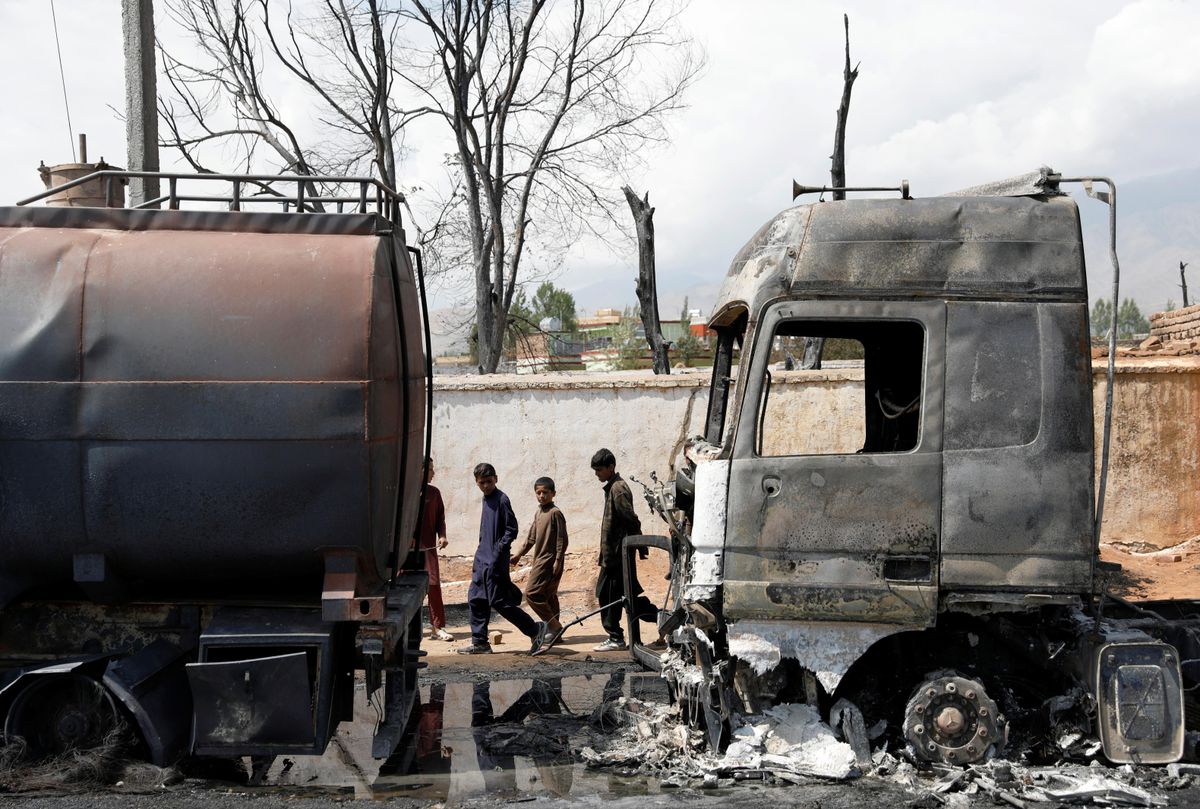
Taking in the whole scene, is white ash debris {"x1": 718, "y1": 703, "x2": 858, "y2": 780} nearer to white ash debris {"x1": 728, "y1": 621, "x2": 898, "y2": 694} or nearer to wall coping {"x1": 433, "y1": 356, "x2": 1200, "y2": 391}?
white ash debris {"x1": 728, "y1": 621, "x2": 898, "y2": 694}

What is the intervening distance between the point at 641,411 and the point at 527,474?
1.54 meters

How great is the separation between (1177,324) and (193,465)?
14873 millimetres

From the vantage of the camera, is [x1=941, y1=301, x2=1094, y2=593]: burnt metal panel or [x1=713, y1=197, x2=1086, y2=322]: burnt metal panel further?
[x1=713, y1=197, x2=1086, y2=322]: burnt metal panel

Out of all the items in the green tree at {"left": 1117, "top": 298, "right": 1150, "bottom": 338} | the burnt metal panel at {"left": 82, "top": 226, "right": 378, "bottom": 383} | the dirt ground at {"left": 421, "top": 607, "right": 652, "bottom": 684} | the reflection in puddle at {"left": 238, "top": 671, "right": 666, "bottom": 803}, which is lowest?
the dirt ground at {"left": 421, "top": 607, "right": 652, "bottom": 684}

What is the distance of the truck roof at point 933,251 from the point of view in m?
5.29

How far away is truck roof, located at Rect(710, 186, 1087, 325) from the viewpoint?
529 centimetres

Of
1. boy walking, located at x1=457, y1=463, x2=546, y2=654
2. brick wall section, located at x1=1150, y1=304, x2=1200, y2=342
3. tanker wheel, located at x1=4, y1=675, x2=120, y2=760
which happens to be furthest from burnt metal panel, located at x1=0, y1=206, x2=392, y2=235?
brick wall section, located at x1=1150, y1=304, x2=1200, y2=342

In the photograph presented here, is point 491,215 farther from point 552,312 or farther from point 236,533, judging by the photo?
point 552,312

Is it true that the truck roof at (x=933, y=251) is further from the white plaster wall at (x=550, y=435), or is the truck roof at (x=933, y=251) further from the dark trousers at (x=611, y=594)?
the white plaster wall at (x=550, y=435)

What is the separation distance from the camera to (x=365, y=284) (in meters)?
5.32

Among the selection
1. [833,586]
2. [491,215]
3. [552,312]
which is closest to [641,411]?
[833,586]

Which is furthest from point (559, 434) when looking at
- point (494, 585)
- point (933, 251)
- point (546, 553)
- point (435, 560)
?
point (933, 251)

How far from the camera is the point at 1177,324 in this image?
624 inches

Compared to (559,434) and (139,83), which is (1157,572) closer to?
(559,434)
